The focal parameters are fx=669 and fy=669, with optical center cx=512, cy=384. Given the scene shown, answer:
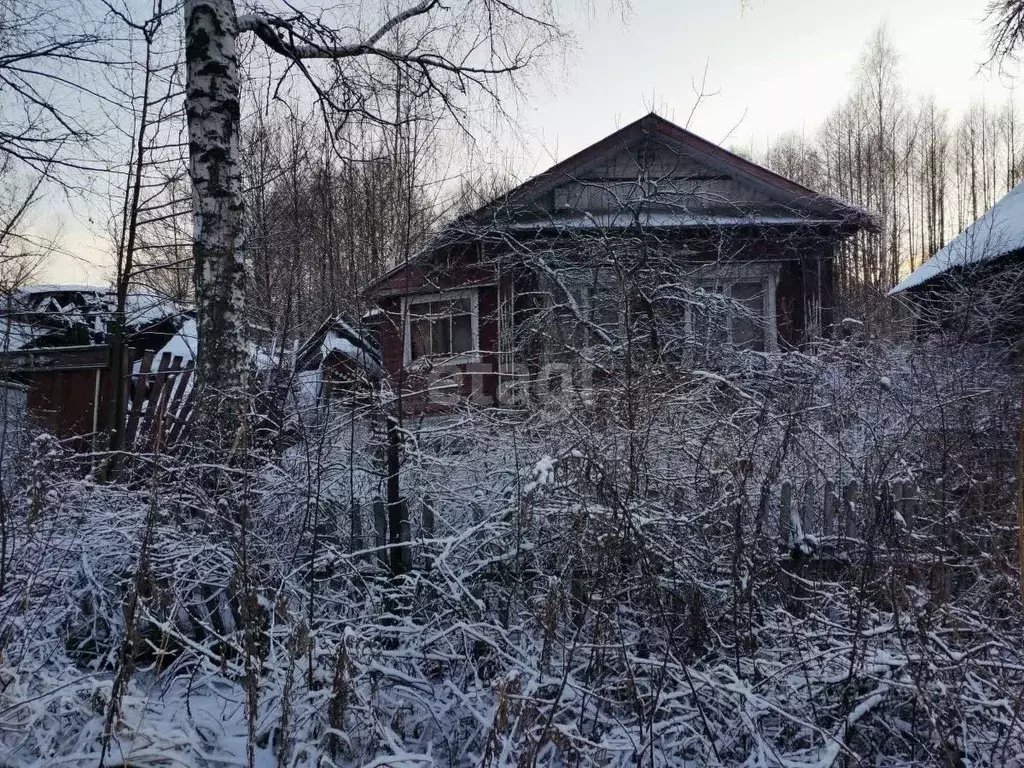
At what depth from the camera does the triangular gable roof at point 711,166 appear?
956 centimetres

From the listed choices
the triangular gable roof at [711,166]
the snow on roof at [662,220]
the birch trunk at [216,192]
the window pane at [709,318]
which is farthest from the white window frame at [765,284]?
the birch trunk at [216,192]

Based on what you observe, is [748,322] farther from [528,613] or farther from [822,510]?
[528,613]

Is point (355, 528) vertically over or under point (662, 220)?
under

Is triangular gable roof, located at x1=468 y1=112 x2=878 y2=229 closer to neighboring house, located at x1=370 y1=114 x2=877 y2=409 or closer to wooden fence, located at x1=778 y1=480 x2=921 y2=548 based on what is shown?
neighboring house, located at x1=370 y1=114 x2=877 y2=409

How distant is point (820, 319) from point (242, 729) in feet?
31.6

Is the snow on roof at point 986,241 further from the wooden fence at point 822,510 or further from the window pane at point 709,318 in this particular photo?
the wooden fence at point 822,510

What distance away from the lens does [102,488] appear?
388 centimetres

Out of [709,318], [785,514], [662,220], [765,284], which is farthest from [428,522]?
[765,284]

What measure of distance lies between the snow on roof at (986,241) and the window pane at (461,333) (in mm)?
7655

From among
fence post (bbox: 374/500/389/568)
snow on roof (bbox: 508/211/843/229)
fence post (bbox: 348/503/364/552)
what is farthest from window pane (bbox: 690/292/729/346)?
fence post (bbox: 348/503/364/552)

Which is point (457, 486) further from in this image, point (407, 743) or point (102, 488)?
point (102, 488)

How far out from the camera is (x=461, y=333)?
11.0 metres

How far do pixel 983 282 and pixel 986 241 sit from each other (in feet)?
2.80

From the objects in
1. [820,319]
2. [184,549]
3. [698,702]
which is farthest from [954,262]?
[184,549]
